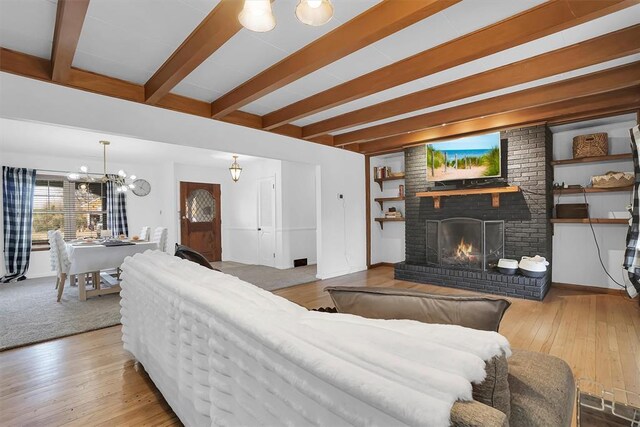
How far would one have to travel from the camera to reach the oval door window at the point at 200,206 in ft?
23.1

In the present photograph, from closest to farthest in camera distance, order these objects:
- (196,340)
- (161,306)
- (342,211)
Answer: (196,340), (161,306), (342,211)

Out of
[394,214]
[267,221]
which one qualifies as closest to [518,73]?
[394,214]

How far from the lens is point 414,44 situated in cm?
242

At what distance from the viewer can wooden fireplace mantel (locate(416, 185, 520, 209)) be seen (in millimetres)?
4230

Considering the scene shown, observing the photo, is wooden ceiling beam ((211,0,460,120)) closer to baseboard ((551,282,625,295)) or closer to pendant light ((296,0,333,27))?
pendant light ((296,0,333,27))

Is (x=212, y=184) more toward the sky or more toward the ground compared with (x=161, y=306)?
more toward the sky

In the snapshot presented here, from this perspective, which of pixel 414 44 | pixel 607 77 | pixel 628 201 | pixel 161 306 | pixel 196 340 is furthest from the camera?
pixel 628 201

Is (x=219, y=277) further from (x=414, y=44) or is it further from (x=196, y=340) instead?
(x=414, y=44)

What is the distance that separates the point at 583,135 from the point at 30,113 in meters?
6.26

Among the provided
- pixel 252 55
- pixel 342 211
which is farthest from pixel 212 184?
pixel 252 55

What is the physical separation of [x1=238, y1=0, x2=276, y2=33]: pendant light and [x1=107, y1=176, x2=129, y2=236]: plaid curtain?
252 inches

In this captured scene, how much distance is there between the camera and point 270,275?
5535 mm

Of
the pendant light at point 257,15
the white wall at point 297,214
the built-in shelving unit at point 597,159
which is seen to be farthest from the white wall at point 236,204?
the pendant light at point 257,15

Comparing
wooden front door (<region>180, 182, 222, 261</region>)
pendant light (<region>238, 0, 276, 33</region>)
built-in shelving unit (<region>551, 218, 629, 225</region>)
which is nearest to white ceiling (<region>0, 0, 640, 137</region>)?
pendant light (<region>238, 0, 276, 33</region>)
